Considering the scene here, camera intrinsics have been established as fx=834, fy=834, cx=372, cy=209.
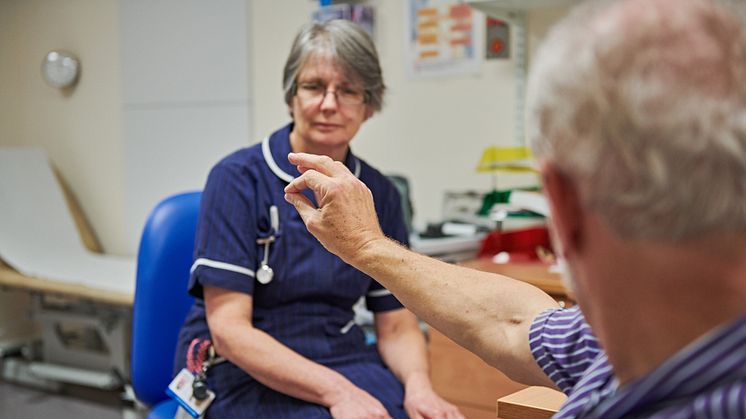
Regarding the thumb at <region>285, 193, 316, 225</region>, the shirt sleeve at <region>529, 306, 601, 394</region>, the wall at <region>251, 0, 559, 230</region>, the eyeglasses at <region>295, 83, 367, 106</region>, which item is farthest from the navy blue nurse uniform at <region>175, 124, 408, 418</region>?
the wall at <region>251, 0, 559, 230</region>

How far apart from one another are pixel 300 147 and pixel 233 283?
336 millimetres

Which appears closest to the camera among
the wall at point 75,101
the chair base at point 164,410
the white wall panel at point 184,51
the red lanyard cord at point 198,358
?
the red lanyard cord at point 198,358

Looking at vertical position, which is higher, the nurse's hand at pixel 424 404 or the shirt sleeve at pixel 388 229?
the shirt sleeve at pixel 388 229

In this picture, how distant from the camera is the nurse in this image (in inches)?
61.0

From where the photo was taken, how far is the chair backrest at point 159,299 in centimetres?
180

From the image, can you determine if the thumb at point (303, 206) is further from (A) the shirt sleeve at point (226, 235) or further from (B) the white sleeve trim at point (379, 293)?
(B) the white sleeve trim at point (379, 293)

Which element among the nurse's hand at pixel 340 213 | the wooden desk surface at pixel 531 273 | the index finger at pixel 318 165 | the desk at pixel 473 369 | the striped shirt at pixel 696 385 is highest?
the index finger at pixel 318 165

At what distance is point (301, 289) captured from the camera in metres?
1.63

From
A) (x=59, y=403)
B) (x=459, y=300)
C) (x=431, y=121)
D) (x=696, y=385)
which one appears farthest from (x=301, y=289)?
(x=59, y=403)

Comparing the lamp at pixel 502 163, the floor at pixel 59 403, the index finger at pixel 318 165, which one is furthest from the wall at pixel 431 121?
the index finger at pixel 318 165

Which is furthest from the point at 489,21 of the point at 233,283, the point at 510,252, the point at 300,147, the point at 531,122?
the point at 531,122

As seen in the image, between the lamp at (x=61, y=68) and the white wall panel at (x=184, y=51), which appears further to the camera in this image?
the lamp at (x=61, y=68)

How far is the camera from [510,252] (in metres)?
2.42

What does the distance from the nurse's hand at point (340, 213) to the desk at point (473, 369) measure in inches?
35.3
